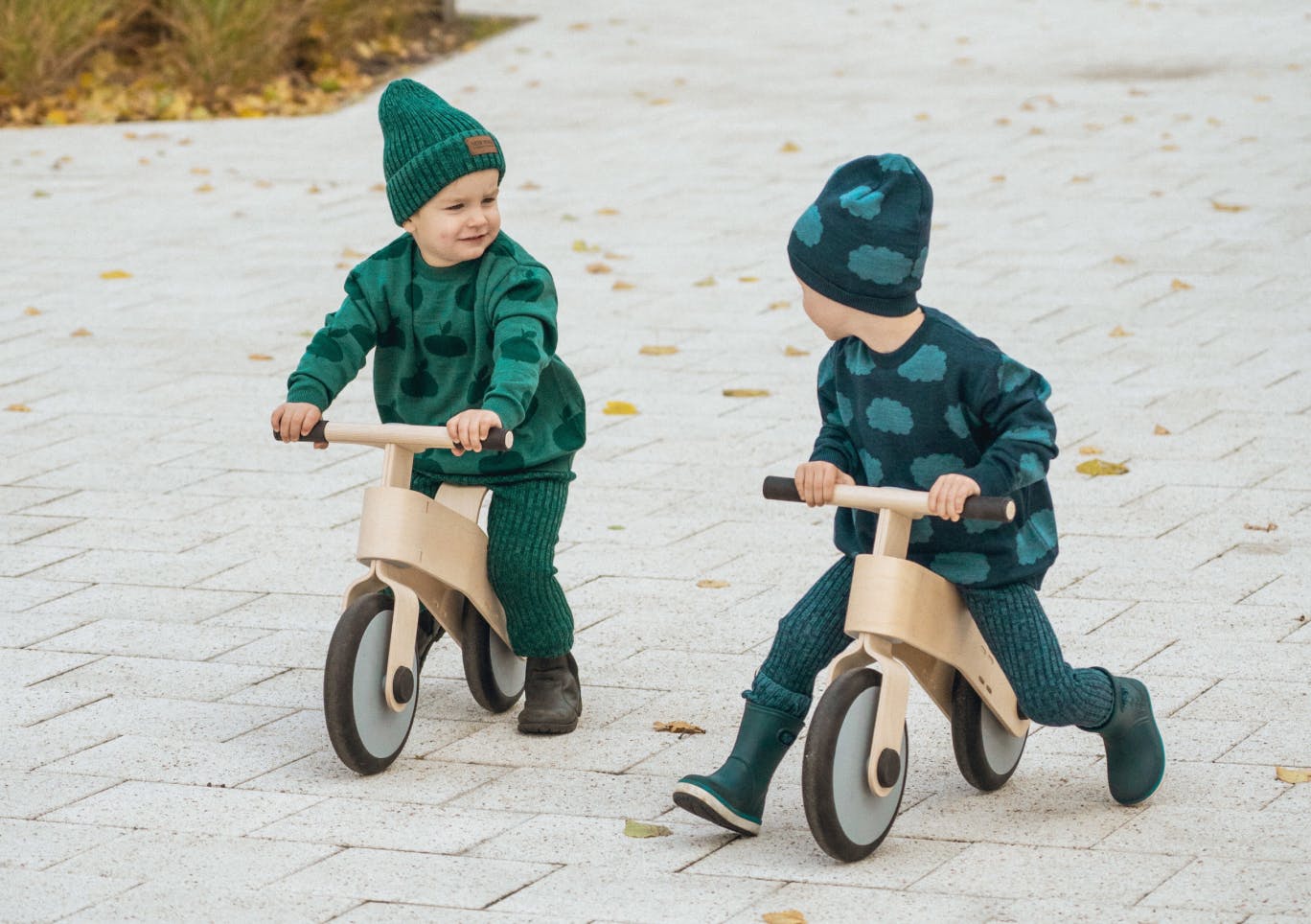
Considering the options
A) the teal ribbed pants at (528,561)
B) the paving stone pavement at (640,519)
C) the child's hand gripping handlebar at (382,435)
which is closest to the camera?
the paving stone pavement at (640,519)

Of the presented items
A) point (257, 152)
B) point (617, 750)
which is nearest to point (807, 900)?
point (617, 750)

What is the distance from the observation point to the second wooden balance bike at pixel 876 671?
3596mm

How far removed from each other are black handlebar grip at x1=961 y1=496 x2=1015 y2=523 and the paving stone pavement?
0.68 metres

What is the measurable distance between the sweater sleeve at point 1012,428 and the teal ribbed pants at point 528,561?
1088mm

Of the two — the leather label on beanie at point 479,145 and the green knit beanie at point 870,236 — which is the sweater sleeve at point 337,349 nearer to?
the leather label on beanie at point 479,145

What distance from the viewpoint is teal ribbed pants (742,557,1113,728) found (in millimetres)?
3818

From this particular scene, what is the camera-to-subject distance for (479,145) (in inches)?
166

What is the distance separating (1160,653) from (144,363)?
14.6 ft

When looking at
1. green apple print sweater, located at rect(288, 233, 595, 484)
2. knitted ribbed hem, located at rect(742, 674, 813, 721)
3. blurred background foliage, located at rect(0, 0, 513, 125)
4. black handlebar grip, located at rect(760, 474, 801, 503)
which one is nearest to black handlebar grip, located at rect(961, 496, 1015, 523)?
black handlebar grip, located at rect(760, 474, 801, 503)

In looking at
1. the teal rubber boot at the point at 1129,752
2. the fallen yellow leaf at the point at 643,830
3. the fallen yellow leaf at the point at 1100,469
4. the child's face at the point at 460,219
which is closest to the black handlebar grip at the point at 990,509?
the teal rubber boot at the point at 1129,752

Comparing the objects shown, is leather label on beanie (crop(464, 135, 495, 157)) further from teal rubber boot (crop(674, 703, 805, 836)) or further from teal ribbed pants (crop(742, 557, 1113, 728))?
teal rubber boot (crop(674, 703, 805, 836))

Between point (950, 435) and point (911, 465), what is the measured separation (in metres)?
0.10

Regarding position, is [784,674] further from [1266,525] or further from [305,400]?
[1266,525]

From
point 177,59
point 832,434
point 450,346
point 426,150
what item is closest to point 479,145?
point 426,150
